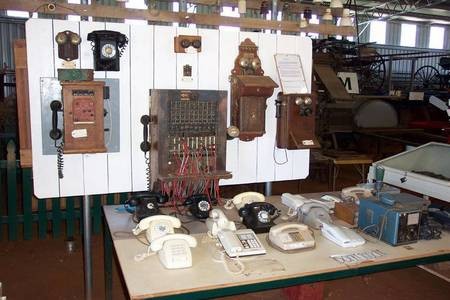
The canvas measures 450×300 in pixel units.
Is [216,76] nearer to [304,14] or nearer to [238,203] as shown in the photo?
[238,203]

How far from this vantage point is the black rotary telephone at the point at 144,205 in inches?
77.2

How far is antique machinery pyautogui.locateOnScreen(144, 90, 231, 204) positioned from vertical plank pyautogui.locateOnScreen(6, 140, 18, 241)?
6.75ft

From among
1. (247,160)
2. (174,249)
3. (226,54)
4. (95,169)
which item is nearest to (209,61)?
(226,54)

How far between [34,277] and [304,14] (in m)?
2.71

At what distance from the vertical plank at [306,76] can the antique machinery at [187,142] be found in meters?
0.63

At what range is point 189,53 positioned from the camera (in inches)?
89.9

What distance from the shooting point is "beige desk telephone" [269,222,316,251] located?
165 centimetres

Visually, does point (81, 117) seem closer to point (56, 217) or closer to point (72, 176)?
point (72, 176)

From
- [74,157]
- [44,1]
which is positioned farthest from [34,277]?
[44,1]

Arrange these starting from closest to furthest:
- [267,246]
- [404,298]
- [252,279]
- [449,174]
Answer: [252,279], [267,246], [449,174], [404,298]

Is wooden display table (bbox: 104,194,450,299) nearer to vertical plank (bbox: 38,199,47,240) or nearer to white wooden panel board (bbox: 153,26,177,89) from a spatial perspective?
white wooden panel board (bbox: 153,26,177,89)

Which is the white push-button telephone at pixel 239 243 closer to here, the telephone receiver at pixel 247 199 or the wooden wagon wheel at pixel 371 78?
the telephone receiver at pixel 247 199

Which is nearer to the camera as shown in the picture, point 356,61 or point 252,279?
point 252,279

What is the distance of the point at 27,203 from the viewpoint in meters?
3.73
